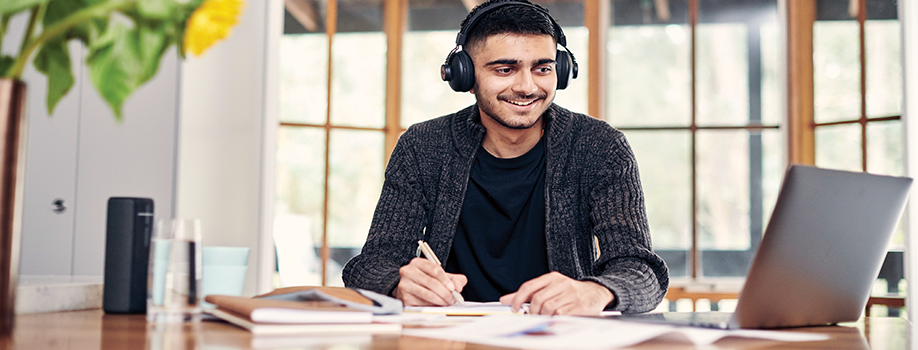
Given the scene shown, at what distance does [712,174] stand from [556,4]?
46.0 inches

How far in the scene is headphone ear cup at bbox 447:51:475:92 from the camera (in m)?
1.68

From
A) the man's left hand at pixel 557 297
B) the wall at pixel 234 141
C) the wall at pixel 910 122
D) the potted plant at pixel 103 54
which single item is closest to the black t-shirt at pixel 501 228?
the man's left hand at pixel 557 297

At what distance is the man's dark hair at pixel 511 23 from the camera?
65.2 inches

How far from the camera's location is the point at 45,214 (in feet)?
5.57

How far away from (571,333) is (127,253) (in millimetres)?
638

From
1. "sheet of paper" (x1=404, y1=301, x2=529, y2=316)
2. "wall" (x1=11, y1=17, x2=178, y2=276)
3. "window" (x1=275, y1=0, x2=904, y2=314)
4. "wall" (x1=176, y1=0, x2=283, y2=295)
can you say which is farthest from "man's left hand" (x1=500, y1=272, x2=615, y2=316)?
"window" (x1=275, y1=0, x2=904, y2=314)

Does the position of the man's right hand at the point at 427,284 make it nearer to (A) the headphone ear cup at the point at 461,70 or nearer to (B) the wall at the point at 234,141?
(A) the headphone ear cup at the point at 461,70

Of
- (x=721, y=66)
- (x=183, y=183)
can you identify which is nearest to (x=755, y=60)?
(x=721, y=66)

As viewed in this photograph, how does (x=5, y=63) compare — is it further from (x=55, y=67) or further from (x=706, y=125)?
(x=706, y=125)

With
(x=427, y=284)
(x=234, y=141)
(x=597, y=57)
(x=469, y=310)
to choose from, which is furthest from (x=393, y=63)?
(x=469, y=310)

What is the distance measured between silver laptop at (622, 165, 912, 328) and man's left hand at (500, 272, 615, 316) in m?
0.17

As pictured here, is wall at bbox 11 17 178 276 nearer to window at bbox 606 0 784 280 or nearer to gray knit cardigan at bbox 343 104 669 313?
gray knit cardigan at bbox 343 104 669 313

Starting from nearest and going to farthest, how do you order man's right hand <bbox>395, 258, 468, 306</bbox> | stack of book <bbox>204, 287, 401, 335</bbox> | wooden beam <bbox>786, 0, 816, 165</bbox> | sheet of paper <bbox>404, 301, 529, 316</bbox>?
stack of book <bbox>204, 287, 401, 335</bbox> < sheet of paper <bbox>404, 301, 529, 316</bbox> < man's right hand <bbox>395, 258, 468, 306</bbox> < wooden beam <bbox>786, 0, 816, 165</bbox>

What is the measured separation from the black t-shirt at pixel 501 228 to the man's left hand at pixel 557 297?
55 cm
